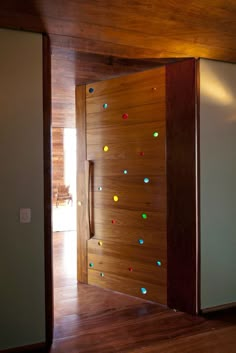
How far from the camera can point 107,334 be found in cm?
254

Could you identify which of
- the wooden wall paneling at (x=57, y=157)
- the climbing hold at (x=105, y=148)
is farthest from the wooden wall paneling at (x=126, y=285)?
the wooden wall paneling at (x=57, y=157)

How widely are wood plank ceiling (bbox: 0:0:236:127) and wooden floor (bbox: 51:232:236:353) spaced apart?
2323mm

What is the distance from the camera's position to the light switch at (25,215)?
230cm

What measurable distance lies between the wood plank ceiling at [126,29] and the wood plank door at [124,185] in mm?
409

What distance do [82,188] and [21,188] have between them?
1.33 metres

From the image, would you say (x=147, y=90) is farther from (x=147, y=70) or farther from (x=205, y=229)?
(x=205, y=229)

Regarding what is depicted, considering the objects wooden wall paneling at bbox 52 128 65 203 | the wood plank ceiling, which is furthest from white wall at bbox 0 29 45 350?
wooden wall paneling at bbox 52 128 65 203

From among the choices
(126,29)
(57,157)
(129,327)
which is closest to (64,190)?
(57,157)

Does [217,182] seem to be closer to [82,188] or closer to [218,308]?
[218,308]

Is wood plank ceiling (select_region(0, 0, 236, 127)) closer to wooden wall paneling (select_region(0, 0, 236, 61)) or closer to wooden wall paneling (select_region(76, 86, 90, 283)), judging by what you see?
wooden wall paneling (select_region(0, 0, 236, 61))

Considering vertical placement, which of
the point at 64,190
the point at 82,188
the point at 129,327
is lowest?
the point at 129,327

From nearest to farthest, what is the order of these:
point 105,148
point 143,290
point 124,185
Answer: point 143,290, point 124,185, point 105,148

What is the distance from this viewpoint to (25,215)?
7.56 ft

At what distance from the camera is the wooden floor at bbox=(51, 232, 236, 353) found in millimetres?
2350
